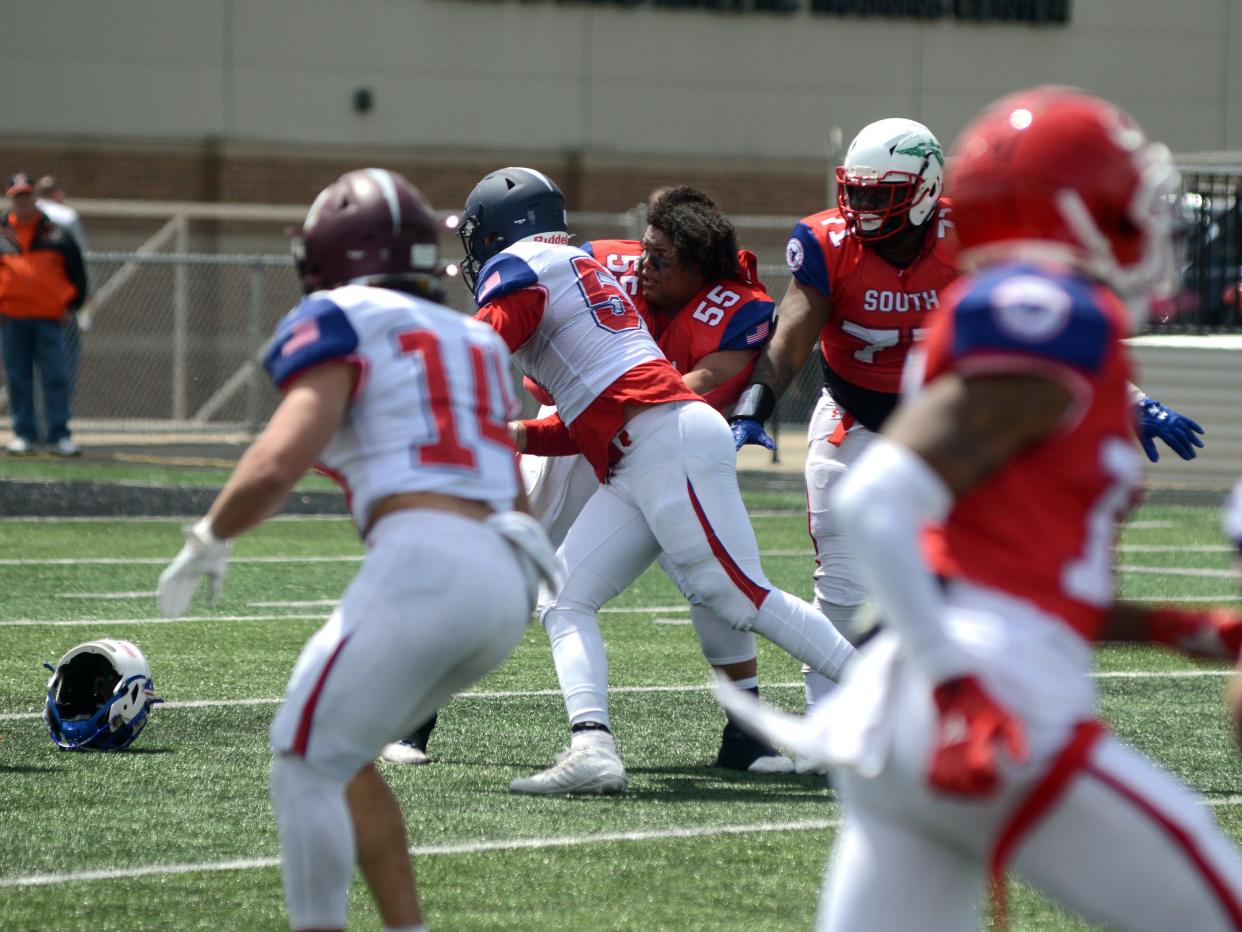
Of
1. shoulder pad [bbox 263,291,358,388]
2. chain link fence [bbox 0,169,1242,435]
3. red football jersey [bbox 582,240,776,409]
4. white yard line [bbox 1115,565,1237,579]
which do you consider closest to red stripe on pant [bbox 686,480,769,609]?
red football jersey [bbox 582,240,776,409]

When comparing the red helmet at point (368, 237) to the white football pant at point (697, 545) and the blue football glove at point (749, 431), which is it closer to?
the white football pant at point (697, 545)

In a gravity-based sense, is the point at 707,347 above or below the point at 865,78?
below

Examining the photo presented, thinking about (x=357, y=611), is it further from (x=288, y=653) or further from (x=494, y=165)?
(x=494, y=165)

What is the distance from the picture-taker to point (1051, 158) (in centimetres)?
286

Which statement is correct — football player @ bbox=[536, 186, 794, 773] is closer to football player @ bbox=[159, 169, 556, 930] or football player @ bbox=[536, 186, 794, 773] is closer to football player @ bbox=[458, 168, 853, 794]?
football player @ bbox=[458, 168, 853, 794]

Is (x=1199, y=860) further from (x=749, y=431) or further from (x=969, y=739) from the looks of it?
(x=749, y=431)

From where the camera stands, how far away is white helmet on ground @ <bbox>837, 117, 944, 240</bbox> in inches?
258

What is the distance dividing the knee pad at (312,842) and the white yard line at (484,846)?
1.43 m

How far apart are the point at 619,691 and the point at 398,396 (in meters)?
4.12

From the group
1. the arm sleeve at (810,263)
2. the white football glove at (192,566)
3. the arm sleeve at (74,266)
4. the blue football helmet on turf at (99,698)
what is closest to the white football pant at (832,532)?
the arm sleeve at (810,263)

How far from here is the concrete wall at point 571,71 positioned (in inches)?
817

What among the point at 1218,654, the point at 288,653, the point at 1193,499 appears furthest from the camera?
the point at 1193,499

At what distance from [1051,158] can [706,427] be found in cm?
327

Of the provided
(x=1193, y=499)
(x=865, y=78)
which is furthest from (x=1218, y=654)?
(x=865, y=78)
